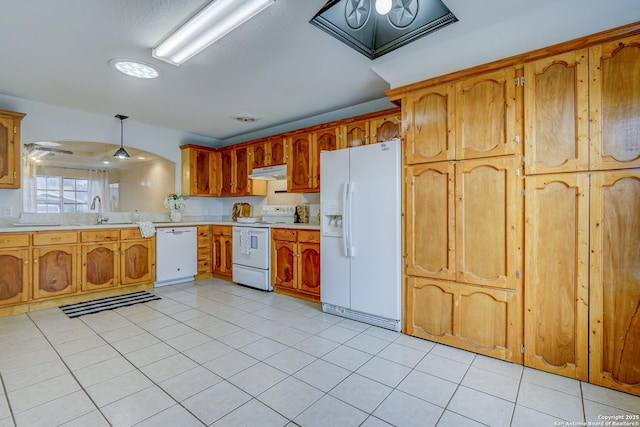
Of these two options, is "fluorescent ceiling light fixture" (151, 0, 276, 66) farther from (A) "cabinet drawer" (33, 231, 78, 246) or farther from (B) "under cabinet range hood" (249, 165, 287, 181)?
(A) "cabinet drawer" (33, 231, 78, 246)

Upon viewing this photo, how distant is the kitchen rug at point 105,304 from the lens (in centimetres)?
349

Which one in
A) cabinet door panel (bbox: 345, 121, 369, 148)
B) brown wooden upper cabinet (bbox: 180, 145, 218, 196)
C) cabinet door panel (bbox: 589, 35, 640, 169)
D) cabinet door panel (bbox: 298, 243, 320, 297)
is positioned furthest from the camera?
brown wooden upper cabinet (bbox: 180, 145, 218, 196)

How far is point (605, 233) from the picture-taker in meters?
2.01

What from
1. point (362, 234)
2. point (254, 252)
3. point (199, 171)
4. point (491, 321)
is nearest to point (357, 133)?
point (362, 234)

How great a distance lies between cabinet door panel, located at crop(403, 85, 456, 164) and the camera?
2.59 meters

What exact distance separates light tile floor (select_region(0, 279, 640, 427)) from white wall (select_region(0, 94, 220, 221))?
7.30 feet

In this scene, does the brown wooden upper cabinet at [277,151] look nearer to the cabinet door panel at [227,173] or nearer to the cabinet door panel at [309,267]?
the cabinet door panel at [227,173]

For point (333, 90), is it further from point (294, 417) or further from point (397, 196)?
point (294, 417)

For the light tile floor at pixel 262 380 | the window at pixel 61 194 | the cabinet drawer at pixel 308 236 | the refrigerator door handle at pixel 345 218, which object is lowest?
the light tile floor at pixel 262 380

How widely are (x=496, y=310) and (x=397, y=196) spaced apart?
4.01 feet

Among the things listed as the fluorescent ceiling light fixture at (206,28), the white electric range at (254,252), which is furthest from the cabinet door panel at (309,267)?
the fluorescent ceiling light fixture at (206,28)

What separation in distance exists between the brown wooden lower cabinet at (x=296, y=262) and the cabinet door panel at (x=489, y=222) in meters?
1.74

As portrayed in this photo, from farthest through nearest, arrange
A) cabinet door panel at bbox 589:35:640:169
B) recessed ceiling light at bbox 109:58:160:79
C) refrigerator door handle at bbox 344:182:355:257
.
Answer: refrigerator door handle at bbox 344:182:355:257 < recessed ceiling light at bbox 109:58:160:79 < cabinet door panel at bbox 589:35:640:169

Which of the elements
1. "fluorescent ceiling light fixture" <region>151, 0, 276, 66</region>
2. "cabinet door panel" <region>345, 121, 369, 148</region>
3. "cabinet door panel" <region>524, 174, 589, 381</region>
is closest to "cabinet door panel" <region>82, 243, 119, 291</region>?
"fluorescent ceiling light fixture" <region>151, 0, 276, 66</region>
